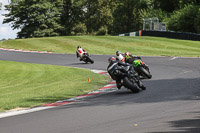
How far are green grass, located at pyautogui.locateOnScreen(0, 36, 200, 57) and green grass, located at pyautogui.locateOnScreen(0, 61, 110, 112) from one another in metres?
13.8

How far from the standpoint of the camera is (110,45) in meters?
38.6

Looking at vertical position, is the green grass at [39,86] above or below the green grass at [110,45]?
below

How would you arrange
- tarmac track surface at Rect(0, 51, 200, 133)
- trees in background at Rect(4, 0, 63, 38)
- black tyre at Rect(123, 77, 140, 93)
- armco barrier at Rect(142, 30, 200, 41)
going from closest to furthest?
1. tarmac track surface at Rect(0, 51, 200, 133)
2. black tyre at Rect(123, 77, 140, 93)
3. armco barrier at Rect(142, 30, 200, 41)
4. trees in background at Rect(4, 0, 63, 38)

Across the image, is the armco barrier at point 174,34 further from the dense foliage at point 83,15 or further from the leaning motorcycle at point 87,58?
the leaning motorcycle at point 87,58

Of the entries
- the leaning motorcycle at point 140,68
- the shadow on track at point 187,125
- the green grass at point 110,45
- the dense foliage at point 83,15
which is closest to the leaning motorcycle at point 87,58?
the green grass at point 110,45

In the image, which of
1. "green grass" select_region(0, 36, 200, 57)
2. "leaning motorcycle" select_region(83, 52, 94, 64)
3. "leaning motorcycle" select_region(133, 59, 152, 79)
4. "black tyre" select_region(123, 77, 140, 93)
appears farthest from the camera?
"green grass" select_region(0, 36, 200, 57)

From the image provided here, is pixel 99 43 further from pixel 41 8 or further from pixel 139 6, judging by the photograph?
pixel 139 6

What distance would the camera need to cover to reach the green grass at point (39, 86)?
35.3 ft

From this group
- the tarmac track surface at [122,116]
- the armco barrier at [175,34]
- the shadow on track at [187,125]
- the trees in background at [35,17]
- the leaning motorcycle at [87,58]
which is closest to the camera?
the shadow on track at [187,125]

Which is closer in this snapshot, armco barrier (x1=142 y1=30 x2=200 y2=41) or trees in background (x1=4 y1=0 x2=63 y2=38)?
armco barrier (x1=142 y1=30 x2=200 y2=41)

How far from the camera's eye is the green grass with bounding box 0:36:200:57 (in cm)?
3384

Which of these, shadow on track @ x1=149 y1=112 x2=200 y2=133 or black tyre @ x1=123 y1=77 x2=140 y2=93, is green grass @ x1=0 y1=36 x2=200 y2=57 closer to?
black tyre @ x1=123 y1=77 x2=140 y2=93

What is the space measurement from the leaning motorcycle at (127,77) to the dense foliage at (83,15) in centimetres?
4668

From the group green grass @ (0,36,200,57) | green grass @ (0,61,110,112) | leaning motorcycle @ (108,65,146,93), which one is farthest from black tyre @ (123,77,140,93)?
green grass @ (0,36,200,57)
